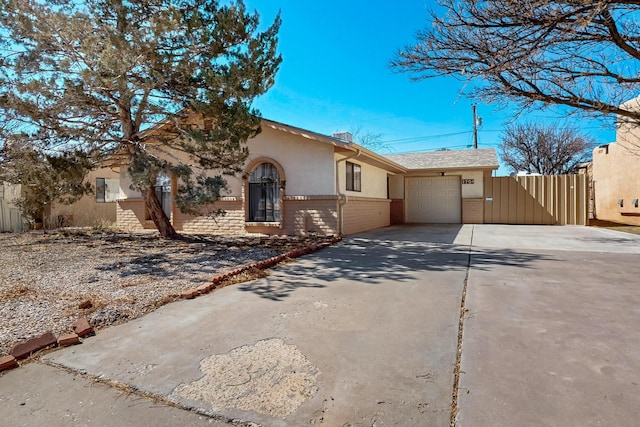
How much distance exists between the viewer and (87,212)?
1602cm

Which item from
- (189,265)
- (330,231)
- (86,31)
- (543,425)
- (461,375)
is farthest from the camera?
(330,231)

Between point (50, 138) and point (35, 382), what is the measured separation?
8024 mm

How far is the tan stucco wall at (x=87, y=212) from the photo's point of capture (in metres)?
14.8

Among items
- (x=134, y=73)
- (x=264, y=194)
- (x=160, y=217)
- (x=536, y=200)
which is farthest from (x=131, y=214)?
(x=536, y=200)

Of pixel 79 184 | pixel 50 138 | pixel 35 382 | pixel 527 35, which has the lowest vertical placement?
pixel 35 382

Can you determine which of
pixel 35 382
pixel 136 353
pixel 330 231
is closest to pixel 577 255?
pixel 330 231

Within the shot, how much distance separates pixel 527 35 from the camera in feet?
21.8

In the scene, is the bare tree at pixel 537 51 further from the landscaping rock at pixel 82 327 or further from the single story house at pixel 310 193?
the landscaping rock at pixel 82 327

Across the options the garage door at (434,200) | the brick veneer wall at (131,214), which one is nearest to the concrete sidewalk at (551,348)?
the garage door at (434,200)

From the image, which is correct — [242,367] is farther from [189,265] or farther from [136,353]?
[189,265]

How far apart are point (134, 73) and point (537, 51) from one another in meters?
8.38

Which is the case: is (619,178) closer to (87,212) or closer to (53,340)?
(53,340)

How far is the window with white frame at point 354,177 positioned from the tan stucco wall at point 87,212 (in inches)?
395

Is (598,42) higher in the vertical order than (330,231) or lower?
higher
